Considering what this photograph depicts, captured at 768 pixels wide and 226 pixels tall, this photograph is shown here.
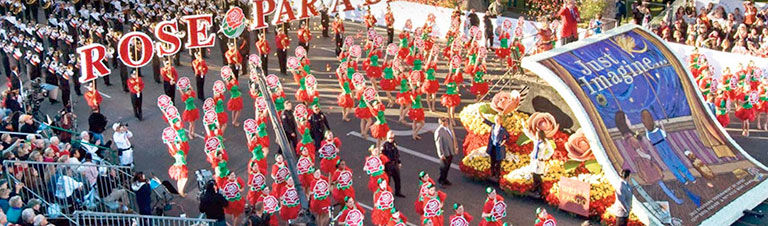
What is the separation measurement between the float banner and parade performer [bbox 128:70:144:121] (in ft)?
28.3

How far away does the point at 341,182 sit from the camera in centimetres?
1577

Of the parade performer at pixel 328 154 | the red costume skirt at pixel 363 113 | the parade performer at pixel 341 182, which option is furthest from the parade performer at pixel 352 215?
the red costume skirt at pixel 363 113

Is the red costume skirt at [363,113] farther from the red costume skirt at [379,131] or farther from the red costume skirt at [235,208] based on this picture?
the red costume skirt at [235,208]

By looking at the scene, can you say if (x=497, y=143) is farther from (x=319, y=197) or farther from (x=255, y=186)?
(x=255, y=186)

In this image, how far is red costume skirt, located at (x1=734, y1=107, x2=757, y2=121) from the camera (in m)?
21.0

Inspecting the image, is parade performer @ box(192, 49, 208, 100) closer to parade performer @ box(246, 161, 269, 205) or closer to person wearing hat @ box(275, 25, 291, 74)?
person wearing hat @ box(275, 25, 291, 74)

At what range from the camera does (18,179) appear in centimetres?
1487

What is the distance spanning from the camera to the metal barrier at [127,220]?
1425cm

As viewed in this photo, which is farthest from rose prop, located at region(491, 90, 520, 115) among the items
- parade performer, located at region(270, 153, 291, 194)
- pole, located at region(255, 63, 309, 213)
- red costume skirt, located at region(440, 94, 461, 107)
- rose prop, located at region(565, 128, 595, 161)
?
parade performer, located at region(270, 153, 291, 194)

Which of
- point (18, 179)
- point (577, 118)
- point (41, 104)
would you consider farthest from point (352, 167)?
point (41, 104)

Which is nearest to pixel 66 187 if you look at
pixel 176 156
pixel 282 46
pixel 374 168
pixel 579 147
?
pixel 176 156

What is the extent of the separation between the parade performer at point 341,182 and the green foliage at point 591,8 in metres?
16.0

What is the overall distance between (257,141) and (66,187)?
11.1 feet

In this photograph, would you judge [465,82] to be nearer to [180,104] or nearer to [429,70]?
[429,70]
